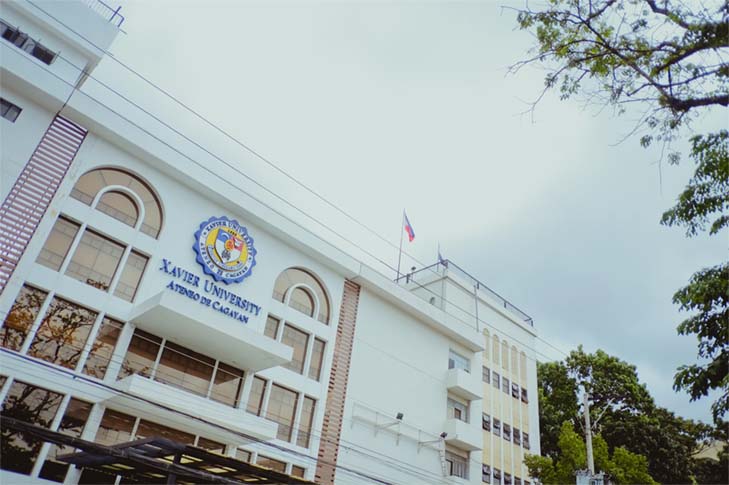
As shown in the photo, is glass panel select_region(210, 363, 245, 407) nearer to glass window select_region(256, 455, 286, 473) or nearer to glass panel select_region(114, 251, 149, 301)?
glass window select_region(256, 455, 286, 473)

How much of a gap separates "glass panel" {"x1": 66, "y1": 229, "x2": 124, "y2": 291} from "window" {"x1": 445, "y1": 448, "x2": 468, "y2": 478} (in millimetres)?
16470

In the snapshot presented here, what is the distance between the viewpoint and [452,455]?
2594cm

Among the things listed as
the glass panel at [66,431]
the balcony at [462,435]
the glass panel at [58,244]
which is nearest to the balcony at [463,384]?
the balcony at [462,435]

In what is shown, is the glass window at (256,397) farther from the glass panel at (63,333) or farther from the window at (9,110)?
the window at (9,110)

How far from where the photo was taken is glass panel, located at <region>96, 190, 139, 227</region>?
59.2ft

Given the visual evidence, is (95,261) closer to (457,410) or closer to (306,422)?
(306,422)

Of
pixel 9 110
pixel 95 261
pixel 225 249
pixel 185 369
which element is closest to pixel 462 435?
pixel 185 369

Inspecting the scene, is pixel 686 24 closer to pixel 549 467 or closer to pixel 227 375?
pixel 227 375

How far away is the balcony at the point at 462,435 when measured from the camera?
2527 centimetres

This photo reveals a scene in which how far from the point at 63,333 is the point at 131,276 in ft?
8.85

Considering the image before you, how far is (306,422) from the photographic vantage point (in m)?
21.0

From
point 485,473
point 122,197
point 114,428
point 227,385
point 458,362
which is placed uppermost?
point 458,362

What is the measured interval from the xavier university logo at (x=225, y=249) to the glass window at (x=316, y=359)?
4144 mm

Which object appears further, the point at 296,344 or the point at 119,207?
the point at 296,344
